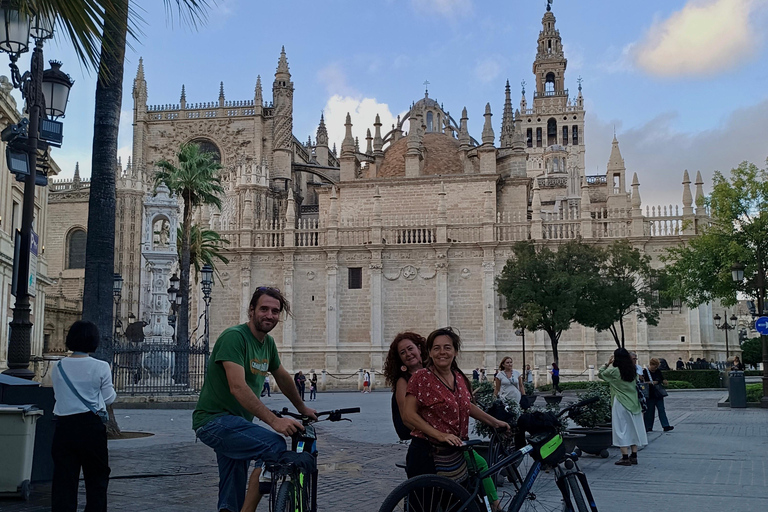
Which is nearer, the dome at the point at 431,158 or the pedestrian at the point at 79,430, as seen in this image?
the pedestrian at the point at 79,430

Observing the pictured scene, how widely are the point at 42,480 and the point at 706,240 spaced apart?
919 inches

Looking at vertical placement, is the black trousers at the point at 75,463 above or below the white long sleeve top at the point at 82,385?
below

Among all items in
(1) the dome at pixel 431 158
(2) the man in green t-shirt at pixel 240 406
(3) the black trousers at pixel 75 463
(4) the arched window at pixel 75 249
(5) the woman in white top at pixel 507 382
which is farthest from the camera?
(4) the arched window at pixel 75 249

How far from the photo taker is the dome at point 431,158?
4578cm

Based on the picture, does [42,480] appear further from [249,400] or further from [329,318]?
[329,318]

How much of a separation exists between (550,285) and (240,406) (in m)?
24.9

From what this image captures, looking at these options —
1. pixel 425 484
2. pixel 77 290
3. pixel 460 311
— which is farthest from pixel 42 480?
pixel 77 290

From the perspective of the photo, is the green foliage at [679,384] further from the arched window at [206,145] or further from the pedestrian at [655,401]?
the arched window at [206,145]

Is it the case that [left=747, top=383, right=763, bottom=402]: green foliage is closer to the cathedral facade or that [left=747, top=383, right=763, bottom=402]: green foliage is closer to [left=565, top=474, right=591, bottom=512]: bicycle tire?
the cathedral facade

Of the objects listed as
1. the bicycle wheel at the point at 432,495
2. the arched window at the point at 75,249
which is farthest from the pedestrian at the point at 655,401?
the arched window at the point at 75,249

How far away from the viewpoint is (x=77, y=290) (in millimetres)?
50531

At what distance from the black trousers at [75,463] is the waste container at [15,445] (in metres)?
1.61

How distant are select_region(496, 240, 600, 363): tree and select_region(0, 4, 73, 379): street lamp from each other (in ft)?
69.9

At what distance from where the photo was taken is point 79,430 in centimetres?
516
